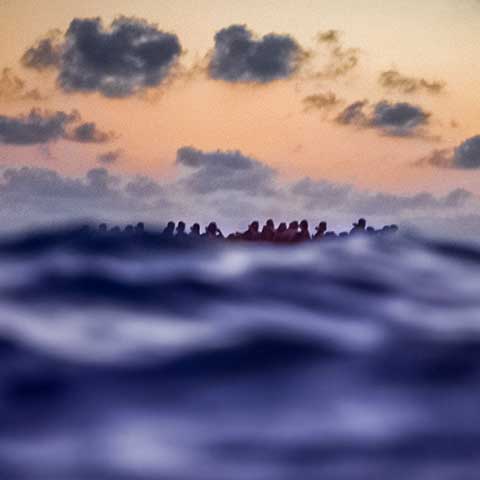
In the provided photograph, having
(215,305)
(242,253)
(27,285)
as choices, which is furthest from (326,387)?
(242,253)

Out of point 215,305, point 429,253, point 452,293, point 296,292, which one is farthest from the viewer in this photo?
point 429,253

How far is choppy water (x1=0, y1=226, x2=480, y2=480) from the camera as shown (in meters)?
6.55

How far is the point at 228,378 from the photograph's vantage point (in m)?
7.30

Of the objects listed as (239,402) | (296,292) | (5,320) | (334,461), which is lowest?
(334,461)

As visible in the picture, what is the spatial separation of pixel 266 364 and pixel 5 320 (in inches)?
126

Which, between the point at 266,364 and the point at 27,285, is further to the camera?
the point at 27,285

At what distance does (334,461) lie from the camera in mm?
6645

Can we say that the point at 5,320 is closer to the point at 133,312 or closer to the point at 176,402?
the point at 133,312

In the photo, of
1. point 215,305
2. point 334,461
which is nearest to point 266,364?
point 334,461

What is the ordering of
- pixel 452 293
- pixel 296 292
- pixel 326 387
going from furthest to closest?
pixel 452 293
pixel 296 292
pixel 326 387

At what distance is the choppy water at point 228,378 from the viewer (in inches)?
258

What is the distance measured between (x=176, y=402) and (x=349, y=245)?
750 centimetres

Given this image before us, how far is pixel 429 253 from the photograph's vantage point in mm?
13367

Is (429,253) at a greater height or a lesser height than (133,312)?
greater
